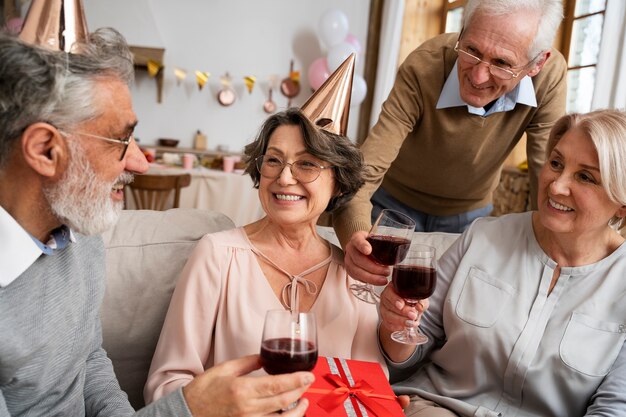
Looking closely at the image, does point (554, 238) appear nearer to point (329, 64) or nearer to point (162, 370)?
point (162, 370)

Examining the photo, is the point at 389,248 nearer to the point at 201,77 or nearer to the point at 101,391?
the point at 101,391

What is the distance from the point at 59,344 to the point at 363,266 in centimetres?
78

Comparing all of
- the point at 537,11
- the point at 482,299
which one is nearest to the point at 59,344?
the point at 482,299

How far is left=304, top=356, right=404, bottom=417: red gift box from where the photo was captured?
1.20 metres

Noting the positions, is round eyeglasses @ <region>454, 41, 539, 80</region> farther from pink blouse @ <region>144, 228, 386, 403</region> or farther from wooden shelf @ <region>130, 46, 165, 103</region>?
wooden shelf @ <region>130, 46, 165, 103</region>

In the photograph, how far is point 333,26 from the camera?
6695mm

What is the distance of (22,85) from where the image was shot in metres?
1.03

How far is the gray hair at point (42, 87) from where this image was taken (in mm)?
1028

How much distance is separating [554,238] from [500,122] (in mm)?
673

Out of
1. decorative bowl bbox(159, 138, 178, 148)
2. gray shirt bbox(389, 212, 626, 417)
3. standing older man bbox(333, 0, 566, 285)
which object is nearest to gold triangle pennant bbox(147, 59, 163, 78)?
decorative bowl bbox(159, 138, 178, 148)

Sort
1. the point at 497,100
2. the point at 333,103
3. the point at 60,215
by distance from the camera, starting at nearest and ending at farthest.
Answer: the point at 60,215, the point at 333,103, the point at 497,100

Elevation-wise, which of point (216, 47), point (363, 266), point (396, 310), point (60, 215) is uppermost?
point (216, 47)

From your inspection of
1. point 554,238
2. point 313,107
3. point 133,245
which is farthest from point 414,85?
point 133,245

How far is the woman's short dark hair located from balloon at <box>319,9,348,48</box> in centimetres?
522
